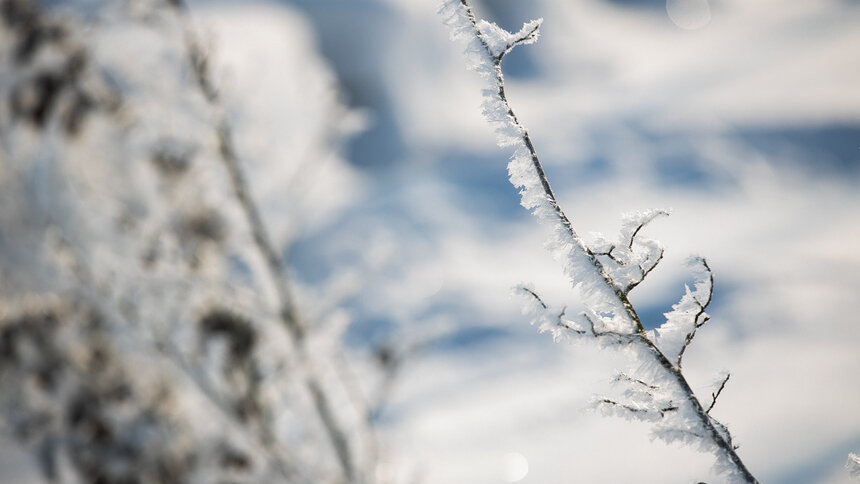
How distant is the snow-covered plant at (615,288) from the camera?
3.14 ft

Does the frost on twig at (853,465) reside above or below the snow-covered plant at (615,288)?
below

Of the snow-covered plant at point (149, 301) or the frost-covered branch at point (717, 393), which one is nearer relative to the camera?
the frost-covered branch at point (717, 393)

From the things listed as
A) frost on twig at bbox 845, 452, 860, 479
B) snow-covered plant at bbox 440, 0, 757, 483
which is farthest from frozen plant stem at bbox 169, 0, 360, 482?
frost on twig at bbox 845, 452, 860, 479

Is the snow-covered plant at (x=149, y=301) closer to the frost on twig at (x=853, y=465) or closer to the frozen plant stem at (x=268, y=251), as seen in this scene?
the frozen plant stem at (x=268, y=251)

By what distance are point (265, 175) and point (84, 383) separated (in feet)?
8.54

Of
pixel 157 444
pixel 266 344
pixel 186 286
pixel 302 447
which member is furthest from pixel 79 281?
pixel 302 447

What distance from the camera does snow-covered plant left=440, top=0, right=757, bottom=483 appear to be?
0.96m

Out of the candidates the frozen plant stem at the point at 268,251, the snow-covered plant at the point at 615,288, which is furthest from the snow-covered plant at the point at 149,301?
the snow-covered plant at the point at 615,288

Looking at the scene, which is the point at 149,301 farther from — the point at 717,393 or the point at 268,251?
the point at 717,393

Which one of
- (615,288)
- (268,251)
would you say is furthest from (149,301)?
(615,288)

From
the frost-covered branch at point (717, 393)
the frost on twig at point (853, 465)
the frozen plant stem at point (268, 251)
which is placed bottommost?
the frost on twig at point (853, 465)

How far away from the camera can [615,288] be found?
977 millimetres

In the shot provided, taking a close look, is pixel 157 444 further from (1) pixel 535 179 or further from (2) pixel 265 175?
(1) pixel 535 179

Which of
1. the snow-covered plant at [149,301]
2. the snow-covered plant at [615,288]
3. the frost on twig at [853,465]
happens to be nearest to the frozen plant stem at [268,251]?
the snow-covered plant at [149,301]
